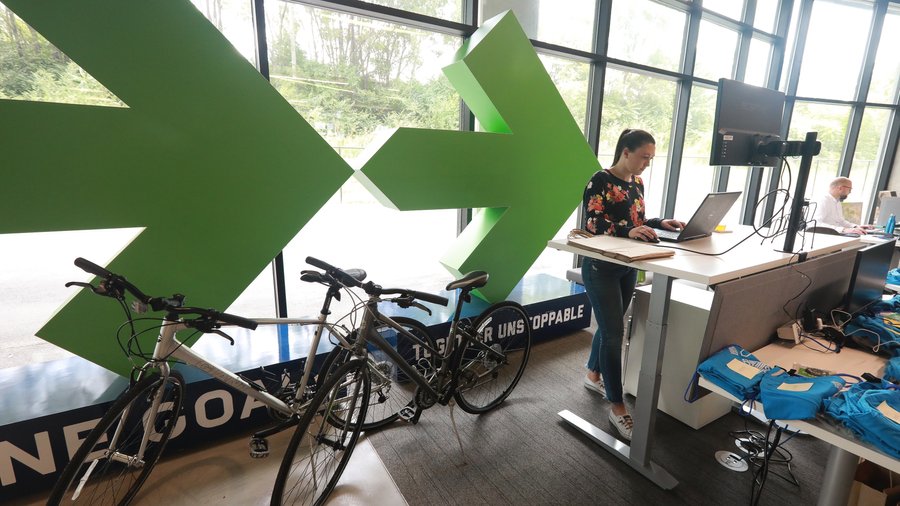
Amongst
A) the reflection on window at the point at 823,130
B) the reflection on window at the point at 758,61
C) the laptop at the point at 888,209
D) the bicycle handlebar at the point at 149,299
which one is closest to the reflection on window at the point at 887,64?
the reflection on window at the point at 823,130

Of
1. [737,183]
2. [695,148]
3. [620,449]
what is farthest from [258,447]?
[737,183]

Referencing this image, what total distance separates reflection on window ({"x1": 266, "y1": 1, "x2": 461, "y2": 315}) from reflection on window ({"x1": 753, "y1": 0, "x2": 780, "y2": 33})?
14.4 feet

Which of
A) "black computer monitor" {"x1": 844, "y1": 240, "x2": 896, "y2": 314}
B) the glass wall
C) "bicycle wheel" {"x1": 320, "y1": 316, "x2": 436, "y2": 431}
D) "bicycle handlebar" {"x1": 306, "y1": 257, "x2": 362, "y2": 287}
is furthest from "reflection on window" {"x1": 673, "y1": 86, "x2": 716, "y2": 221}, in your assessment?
"bicycle handlebar" {"x1": 306, "y1": 257, "x2": 362, "y2": 287}

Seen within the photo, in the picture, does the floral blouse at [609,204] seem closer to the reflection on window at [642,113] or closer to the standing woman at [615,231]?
the standing woman at [615,231]

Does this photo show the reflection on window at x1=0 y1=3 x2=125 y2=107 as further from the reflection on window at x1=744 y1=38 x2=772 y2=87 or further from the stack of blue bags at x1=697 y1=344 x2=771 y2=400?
the reflection on window at x1=744 y1=38 x2=772 y2=87

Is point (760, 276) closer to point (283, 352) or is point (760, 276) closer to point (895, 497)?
point (895, 497)

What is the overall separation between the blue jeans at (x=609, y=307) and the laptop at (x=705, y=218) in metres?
0.27

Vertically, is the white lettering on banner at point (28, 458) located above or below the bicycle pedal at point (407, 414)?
above

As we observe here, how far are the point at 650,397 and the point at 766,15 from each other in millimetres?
5810

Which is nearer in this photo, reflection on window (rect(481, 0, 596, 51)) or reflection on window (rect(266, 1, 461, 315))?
reflection on window (rect(266, 1, 461, 315))

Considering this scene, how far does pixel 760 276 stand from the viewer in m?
1.54

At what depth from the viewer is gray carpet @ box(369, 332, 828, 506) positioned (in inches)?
67.0

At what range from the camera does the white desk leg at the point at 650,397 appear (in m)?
1.61

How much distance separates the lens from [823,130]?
231 inches
